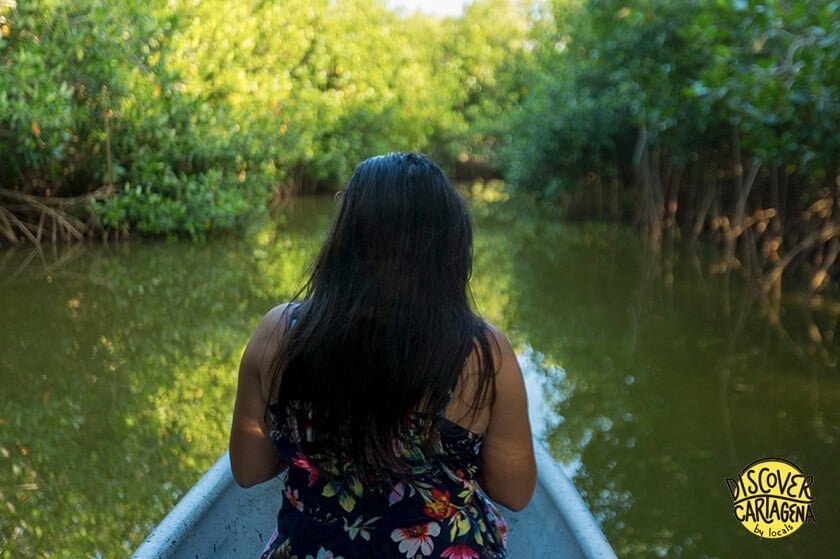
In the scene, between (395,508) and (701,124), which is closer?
(395,508)

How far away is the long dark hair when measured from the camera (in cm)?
148

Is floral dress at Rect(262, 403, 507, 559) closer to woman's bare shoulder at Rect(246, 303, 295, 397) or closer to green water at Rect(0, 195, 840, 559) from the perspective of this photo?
woman's bare shoulder at Rect(246, 303, 295, 397)

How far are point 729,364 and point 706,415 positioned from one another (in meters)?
1.12

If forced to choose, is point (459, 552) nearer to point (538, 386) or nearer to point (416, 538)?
point (416, 538)

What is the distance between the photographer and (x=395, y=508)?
5.20 ft

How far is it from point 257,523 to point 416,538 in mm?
1061

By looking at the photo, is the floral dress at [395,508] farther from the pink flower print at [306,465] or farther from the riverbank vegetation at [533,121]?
the riverbank vegetation at [533,121]

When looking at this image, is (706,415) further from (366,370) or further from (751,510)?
(366,370)

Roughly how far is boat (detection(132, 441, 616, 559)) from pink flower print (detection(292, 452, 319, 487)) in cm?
54

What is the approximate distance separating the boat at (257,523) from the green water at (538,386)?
0.81m

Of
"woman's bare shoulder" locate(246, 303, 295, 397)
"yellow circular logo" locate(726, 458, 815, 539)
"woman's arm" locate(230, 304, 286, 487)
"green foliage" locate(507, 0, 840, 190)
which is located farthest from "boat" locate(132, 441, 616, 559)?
"green foliage" locate(507, 0, 840, 190)

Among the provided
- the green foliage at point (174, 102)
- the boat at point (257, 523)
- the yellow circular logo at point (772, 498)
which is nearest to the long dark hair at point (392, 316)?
the boat at point (257, 523)

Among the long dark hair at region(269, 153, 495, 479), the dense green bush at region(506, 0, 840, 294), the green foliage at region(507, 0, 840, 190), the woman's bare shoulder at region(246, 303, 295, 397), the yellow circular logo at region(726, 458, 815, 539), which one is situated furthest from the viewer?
the dense green bush at region(506, 0, 840, 294)

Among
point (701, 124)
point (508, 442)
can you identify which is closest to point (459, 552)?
point (508, 442)
